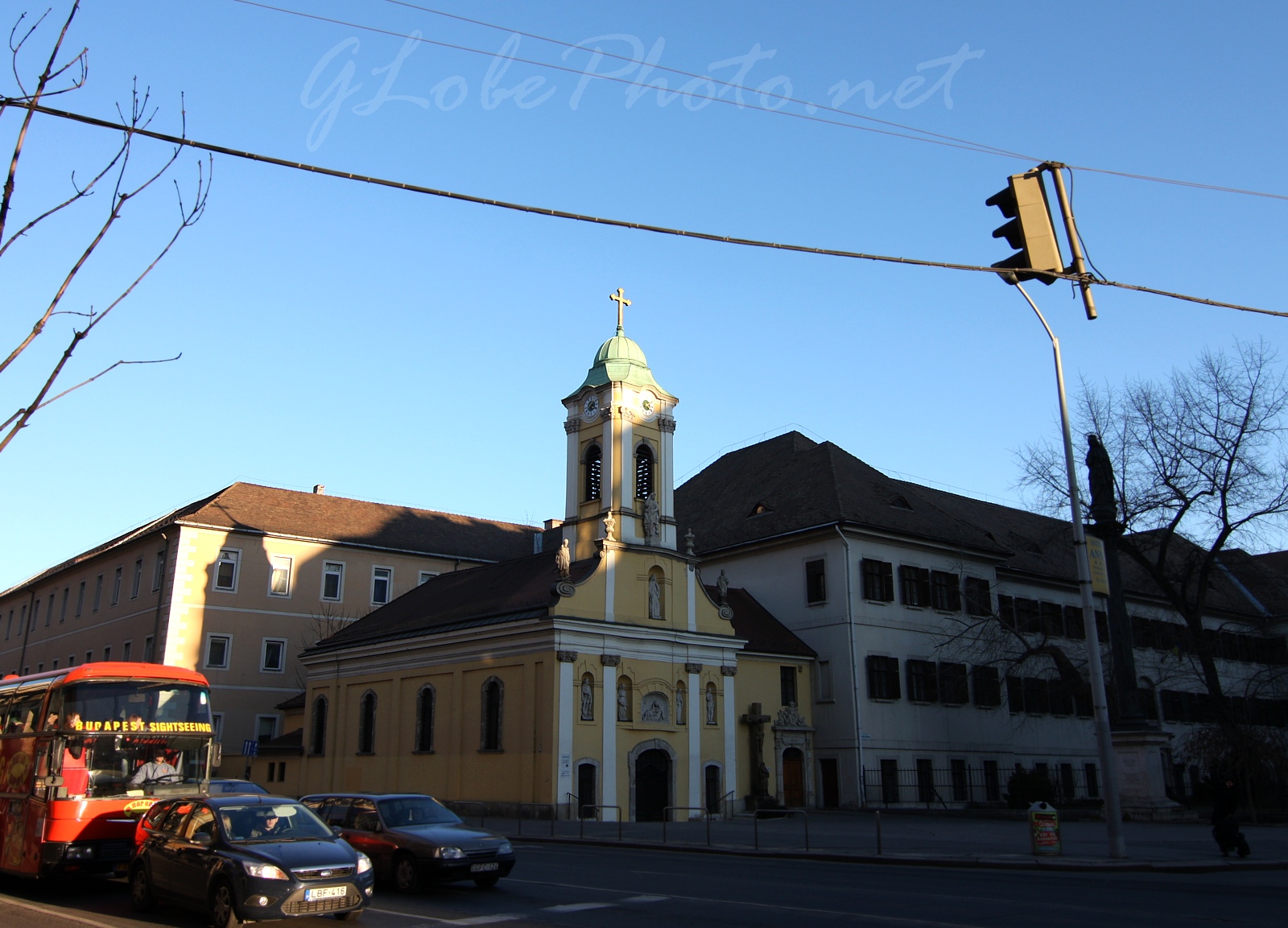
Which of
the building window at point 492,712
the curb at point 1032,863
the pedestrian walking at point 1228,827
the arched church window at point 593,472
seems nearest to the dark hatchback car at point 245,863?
the curb at point 1032,863

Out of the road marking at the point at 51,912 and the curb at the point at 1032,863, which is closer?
the road marking at the point at 51,912

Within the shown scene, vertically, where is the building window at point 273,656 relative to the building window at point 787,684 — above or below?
above

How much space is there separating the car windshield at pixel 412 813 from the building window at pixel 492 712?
1917 centimetres

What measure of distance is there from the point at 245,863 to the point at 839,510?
3250cm

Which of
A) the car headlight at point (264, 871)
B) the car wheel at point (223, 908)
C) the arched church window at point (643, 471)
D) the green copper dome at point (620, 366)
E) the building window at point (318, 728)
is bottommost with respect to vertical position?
the car wheel at point (223, 908)

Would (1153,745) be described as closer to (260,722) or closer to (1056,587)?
(1056,587)

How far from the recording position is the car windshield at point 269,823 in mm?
12992

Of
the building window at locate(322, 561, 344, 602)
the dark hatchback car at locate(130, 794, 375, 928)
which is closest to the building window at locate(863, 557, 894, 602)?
the building window at locate(322, 561, 344, 602)

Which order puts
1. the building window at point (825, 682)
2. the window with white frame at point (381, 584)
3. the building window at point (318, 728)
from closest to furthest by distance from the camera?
the building window at point (825, 682) < the building window at point (318, 728) < the window with white frame at point (381, 584)

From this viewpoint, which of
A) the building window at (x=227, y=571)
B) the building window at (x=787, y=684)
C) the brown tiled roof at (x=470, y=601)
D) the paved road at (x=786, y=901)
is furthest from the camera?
the building window at (x=227, y=571)

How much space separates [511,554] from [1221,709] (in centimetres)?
3850

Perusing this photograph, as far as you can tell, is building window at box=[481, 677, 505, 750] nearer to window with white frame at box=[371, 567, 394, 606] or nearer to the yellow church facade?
the yellow church facade

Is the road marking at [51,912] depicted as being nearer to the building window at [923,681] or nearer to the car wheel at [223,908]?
the car wheel at [223,908]

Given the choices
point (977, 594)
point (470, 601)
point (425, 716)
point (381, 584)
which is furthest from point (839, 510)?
point (381, 584)
